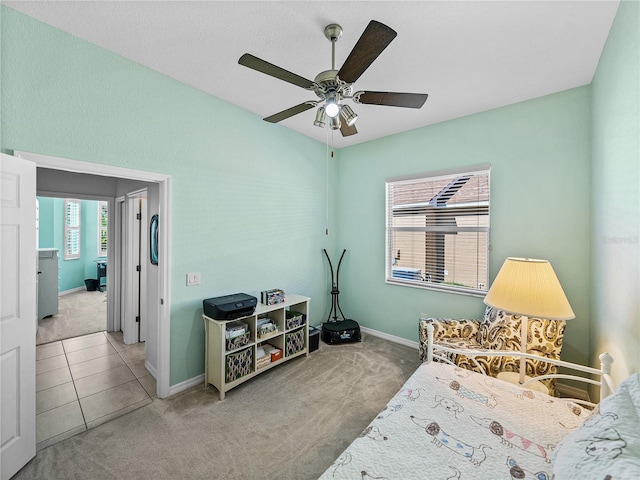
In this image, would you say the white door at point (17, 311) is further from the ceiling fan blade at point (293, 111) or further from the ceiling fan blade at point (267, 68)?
the ceiling fan blade at point (293, 111)

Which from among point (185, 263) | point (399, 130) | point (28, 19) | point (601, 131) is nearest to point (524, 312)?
point (601, 131)

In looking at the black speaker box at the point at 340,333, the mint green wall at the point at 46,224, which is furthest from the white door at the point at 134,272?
the mint green wall at the point at 46,224

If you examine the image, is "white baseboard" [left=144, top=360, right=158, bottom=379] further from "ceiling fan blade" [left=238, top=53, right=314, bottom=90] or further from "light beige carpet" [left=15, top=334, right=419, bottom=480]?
"ceiling fan blade" [left=238, top=53, right=314, bottom=90]

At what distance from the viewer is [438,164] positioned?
324 centimetres

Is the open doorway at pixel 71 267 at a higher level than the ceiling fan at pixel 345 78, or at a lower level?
lower

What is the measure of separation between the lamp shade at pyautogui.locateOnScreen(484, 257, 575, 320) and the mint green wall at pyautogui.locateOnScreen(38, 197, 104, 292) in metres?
8.17

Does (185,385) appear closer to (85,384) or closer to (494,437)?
(85,384)

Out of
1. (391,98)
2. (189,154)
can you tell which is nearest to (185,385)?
(189,154)

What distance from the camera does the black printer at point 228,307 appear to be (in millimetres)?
2381

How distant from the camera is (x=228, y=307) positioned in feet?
7.90

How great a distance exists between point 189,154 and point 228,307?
4.88 ft

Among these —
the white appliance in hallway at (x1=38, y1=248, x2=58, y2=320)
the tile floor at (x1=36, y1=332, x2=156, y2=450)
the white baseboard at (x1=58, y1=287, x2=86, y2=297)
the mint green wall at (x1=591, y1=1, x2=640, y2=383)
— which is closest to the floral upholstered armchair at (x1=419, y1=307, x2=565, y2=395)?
the mint green wall at (x1=591, y1=1, x2=640, y2=383)

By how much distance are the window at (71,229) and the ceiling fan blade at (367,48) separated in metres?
7.77

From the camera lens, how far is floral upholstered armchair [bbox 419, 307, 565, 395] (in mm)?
2211
